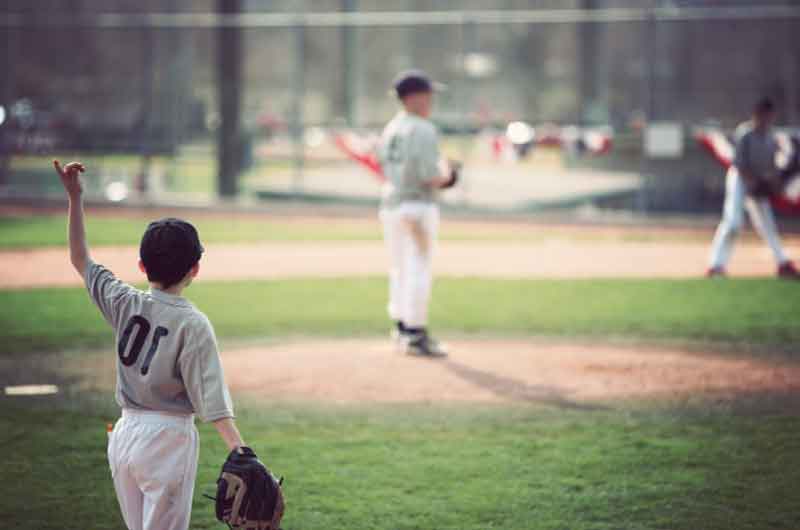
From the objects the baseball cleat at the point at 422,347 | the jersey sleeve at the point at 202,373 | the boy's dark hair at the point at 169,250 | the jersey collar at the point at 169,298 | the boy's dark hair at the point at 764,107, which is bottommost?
the baseball cleat at the point at 422,347

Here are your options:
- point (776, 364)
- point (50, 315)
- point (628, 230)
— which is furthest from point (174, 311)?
point (628, 230)

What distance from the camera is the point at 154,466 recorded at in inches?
164

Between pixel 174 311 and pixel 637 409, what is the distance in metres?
4.60

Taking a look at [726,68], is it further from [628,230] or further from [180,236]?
[180,236]

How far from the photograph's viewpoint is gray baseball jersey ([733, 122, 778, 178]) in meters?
14.0

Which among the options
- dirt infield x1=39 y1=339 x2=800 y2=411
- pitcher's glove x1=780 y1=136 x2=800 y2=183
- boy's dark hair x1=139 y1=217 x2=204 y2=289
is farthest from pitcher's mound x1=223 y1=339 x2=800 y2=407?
pitcher's glove x1=780 y1=136 x2=800 y2=183

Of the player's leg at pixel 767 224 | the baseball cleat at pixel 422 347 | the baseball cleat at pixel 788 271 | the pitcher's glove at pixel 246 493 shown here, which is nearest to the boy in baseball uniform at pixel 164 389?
the pitcher's glove at pixel 246 493

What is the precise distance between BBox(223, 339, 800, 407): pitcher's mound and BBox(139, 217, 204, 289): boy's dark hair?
4.24 metres

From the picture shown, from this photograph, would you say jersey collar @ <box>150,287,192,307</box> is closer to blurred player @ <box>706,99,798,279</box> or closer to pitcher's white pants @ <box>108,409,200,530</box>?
pitcher's white pants @ <box>108,409,200,530</box>

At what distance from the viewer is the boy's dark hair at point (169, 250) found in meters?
4.17

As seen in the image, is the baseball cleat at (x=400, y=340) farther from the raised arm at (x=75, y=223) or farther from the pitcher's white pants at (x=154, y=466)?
the pitcher's white pants at (x=154, y=466)

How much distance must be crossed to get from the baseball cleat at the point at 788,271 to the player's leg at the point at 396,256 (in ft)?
20.4

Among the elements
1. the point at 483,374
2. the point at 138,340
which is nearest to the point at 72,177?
the point at 138,340

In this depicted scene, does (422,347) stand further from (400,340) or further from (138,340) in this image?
(138,340)
